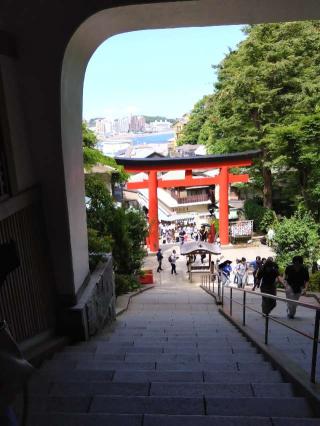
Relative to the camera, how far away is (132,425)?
103 inches

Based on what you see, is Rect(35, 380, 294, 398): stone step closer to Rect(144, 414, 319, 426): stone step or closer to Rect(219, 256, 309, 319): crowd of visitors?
Rect(144, 414, 319, 426): stone step

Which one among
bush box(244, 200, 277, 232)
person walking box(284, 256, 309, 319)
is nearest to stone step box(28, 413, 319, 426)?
person walking box(284, 256, 309, 319)

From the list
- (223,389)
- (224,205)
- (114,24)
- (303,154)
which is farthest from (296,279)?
A: (224,205)

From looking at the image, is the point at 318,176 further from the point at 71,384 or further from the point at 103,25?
the point at 71,384

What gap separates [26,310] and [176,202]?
3481 centimetres

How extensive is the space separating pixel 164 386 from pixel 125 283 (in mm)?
9260

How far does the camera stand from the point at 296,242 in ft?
61.7

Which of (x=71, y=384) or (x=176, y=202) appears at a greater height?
(x=71, y=384)

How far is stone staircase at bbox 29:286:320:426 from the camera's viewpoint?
2.69m

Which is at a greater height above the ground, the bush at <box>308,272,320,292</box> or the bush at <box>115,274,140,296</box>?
the bush at <box>115,274,140,296</box>

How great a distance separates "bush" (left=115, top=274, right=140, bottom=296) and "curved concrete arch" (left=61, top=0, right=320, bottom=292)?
256 inches

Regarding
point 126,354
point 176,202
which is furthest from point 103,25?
point 176,202

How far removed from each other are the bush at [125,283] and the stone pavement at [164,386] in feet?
20.3

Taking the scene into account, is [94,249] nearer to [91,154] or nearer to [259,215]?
[91,154]
